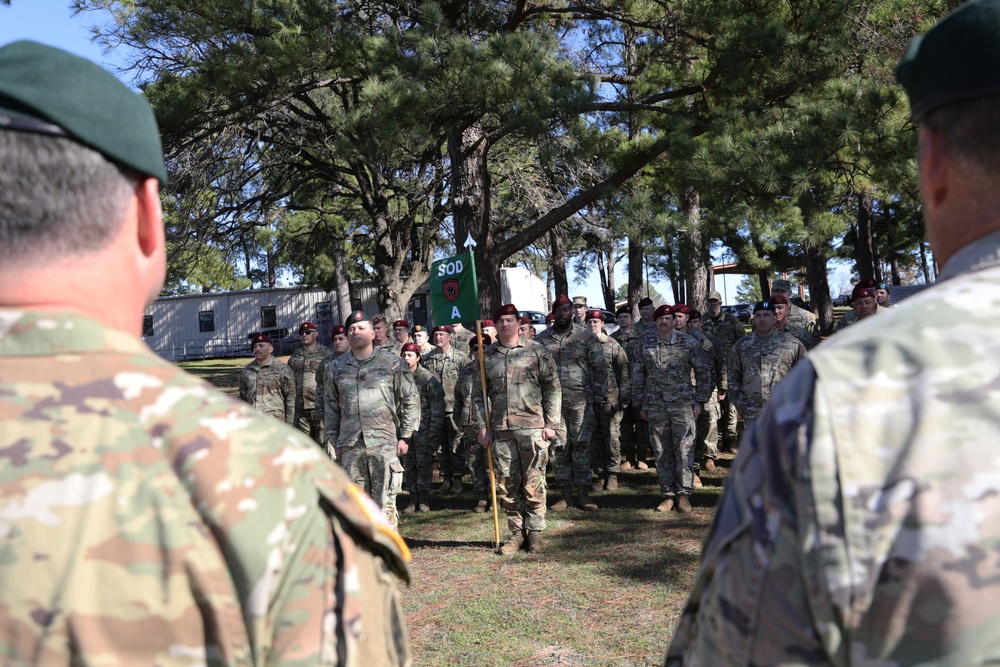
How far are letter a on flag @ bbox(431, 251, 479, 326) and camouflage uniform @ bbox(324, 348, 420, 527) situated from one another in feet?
2.26

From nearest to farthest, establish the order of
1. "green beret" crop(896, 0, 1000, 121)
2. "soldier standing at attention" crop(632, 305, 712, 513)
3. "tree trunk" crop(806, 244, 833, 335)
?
"green beret" crop(896, 0, 1000, 121) → "soldier standing at attention" crop(632, 305, 712, 513) → "tree trunk" crop(806, 244, 833, 335)

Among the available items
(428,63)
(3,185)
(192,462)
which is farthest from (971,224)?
(428,63)

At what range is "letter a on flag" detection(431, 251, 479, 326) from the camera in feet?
26.6

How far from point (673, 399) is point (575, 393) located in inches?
61.2

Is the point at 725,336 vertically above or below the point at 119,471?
above

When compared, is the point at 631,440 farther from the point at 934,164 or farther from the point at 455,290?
the point at 934,164

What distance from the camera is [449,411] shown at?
11.5 metres

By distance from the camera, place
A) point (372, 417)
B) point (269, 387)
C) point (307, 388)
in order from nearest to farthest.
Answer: point (372, 417) → point (269, 387) → point (307, 388)

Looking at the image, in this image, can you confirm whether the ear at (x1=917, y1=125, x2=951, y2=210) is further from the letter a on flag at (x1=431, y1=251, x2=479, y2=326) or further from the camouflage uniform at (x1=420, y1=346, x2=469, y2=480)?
the camouflage uniform at (x1=420, y1=346, x2=469, y2=480)

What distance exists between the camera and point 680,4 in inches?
441

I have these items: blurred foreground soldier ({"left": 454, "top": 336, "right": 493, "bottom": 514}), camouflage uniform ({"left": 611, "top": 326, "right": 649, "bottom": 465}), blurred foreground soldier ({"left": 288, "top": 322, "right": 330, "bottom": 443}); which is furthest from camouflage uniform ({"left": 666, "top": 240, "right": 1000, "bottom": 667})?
blurred foreground soldier ({"left": 288, "top": 322, "right": 330, "bottom": 443})

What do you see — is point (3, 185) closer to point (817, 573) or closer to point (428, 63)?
point (817, 573)

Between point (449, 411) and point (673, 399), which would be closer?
point (673, 399)

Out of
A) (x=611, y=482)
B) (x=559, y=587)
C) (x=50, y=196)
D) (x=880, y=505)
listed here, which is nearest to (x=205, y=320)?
(x=611, y=482)
